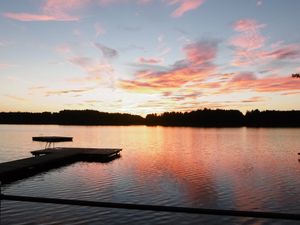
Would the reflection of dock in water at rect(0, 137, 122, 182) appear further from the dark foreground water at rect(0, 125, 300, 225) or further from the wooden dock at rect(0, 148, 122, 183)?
the dark foreground water at rect(0, 125, 300, 225)

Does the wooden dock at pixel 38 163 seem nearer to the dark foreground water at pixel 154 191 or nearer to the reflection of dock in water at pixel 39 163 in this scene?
the reflection of dock in water at pixel 39 163

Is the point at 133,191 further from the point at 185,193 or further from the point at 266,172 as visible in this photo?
the point at 266,172

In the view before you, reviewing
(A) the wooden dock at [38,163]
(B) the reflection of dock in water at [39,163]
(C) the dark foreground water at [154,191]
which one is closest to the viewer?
(C) the dark foreground water at [154,191]

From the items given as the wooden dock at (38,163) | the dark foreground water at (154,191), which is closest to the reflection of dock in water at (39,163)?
the wooden dock at (38,163)

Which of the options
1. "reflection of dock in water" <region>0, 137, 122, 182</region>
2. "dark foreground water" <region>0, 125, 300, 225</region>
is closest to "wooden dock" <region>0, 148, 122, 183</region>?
"reflection of dock in water" <region>0, 137, 122, 182</region>

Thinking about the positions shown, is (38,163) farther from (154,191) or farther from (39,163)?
(154,191)

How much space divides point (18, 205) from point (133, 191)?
981cm

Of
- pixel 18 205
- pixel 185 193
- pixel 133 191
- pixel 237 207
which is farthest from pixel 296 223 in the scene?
pixel 18 205

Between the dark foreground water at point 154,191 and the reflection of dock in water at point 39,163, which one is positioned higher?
the reflection of dock in water at point 39,163

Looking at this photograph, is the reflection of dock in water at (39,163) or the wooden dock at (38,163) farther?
the reflection of dock in water at (39,163)

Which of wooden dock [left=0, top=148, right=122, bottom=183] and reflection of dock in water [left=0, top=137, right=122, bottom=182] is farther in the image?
reflection of dock in water [left=0, top=137, right=122, bottom=182]

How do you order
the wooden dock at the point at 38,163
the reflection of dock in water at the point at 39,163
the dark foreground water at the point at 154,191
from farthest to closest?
the reflection of dock in water at the point at 39,163 → the wooden dock at the point at 38,163 → the dark foreground water at the point at 154,191

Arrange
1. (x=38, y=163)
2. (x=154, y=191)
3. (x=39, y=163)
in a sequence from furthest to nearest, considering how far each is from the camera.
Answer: (x=39, y=163), (x=38, y=163), (x=154, y=191)

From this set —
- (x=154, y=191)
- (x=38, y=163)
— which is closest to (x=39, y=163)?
(x=38, y=163)
